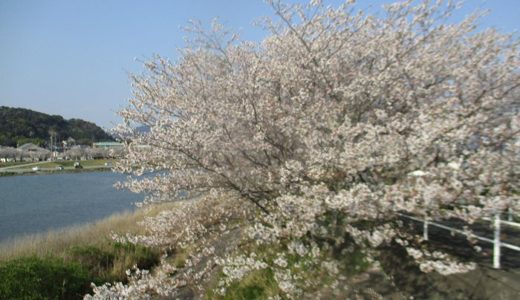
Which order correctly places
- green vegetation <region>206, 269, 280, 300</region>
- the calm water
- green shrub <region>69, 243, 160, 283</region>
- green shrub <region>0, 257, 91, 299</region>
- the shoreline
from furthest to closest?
1. the shoreline
2. the calm water
3. green shrub <region>69, 243, 160, 283</region>
4. green shrub <region>0, 257, 91, 299</region>
5. green vegetation <region>206, 269, 280, 300</region>

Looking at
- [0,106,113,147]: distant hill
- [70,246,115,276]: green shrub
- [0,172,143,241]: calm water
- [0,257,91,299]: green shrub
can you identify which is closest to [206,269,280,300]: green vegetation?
[0,257,91,299]: green shrub

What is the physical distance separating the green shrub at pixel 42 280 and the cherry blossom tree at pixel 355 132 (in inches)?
124

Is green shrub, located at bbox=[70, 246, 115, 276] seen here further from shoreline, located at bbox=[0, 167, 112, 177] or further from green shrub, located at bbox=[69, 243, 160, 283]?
shoreline, located at bbox=[0, 167, 112, 177]

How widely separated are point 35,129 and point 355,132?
121 metres

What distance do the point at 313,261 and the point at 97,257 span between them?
687 centimetres

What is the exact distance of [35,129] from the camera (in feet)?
349

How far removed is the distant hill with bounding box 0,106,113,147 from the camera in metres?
98.9

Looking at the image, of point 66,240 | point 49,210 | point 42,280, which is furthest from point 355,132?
point 49,210

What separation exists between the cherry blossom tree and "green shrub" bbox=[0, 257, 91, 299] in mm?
3137

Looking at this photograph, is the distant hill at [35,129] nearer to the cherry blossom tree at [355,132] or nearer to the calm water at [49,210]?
the calm water at [49,210]

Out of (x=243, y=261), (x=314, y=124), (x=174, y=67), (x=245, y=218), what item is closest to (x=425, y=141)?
(x=314, y=124)

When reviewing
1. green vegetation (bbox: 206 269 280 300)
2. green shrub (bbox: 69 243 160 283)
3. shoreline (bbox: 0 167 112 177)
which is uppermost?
green vegetation (bbox: 206 269 280 300)

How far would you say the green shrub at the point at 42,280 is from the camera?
6998 millimetres

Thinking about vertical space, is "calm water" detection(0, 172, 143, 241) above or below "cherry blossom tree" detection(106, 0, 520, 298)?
below
